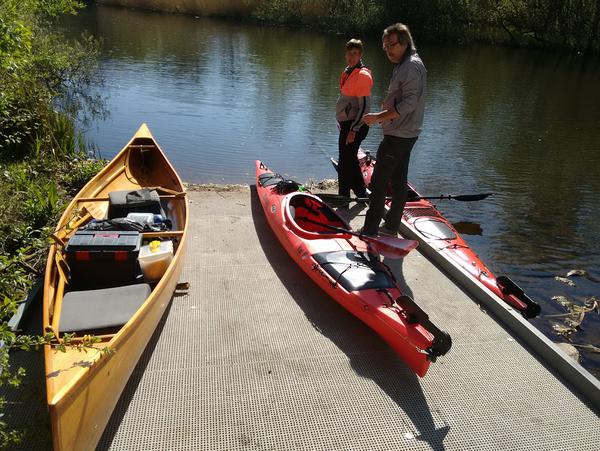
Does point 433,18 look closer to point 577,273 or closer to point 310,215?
point 577,273

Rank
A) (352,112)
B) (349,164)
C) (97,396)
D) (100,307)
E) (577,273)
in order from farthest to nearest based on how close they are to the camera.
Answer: (577,273)
(349,164)
(352,112)
(100,307)
(97,396)

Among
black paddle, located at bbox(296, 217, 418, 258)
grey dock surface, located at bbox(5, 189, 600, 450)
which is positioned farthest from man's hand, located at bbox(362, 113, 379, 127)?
grey dock surface, located at bbox(5, 189, 600, 450)

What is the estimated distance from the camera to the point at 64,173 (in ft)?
19.2

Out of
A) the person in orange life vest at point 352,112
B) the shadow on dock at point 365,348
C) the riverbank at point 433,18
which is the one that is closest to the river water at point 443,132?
the person in orange life vest at point 352,112

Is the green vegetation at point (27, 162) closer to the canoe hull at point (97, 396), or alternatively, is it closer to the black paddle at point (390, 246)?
the canoe hull at point (97, 396)

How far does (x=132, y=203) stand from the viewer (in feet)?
14.7

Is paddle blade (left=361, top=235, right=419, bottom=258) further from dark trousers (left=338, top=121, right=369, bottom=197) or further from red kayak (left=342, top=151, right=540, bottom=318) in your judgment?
dark trousers (left=338, top=121, right=369, bottom=197)

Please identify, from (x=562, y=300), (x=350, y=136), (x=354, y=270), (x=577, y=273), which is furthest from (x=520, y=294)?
(x=350, y=136)

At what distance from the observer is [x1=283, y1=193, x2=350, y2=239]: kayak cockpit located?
189 inches

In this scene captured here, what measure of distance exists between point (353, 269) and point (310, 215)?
4.21 ft

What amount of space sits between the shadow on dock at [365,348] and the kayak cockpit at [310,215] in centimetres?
43

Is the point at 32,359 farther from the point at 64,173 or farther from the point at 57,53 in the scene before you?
the point at 57,53

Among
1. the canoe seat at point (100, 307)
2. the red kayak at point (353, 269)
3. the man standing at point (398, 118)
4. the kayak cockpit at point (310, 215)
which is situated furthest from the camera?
the kayak cockpit at point (310, 215)

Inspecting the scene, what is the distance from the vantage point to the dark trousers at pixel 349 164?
563 cm
